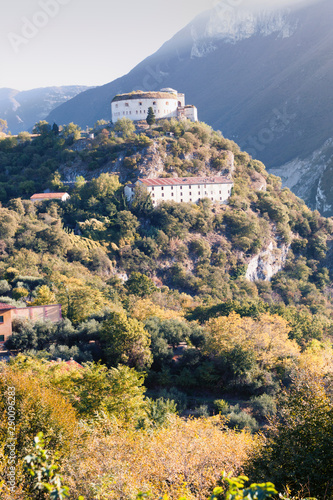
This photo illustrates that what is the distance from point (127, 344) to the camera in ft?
84.4

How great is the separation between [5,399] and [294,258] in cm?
5673

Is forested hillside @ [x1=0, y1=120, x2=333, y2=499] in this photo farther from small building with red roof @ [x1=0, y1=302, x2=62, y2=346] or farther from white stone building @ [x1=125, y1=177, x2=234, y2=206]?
white stone building @ [x1=125, y1=177, x2=234, y2=206]

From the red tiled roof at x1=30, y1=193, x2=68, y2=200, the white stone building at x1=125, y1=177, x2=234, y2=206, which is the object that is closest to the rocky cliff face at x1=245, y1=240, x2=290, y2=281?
the white stone building at x1=125, y1=177, x2=234, y2=206

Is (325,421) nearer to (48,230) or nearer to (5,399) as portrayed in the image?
(5,399)

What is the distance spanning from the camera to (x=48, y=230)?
47750mm

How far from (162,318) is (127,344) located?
615cm

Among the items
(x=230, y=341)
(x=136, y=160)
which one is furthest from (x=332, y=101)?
(x=230, y=341)

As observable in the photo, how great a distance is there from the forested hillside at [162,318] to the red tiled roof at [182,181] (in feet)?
7.27

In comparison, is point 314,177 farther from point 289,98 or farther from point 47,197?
point 47,197

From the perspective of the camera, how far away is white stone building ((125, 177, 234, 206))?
57000 mm

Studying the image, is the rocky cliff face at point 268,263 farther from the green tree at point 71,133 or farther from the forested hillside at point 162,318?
the green tree at point 71,133

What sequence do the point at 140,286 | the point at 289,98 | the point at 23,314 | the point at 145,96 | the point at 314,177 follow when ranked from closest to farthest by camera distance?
1. the point at 23,314
2. the point at 140,286
3. the point at 145,96
4. the point at 314,177
5. the point at 289,98

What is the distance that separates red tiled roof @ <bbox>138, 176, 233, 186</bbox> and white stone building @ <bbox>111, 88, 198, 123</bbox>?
14.6 meters

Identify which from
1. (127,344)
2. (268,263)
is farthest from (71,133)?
(127,344)
